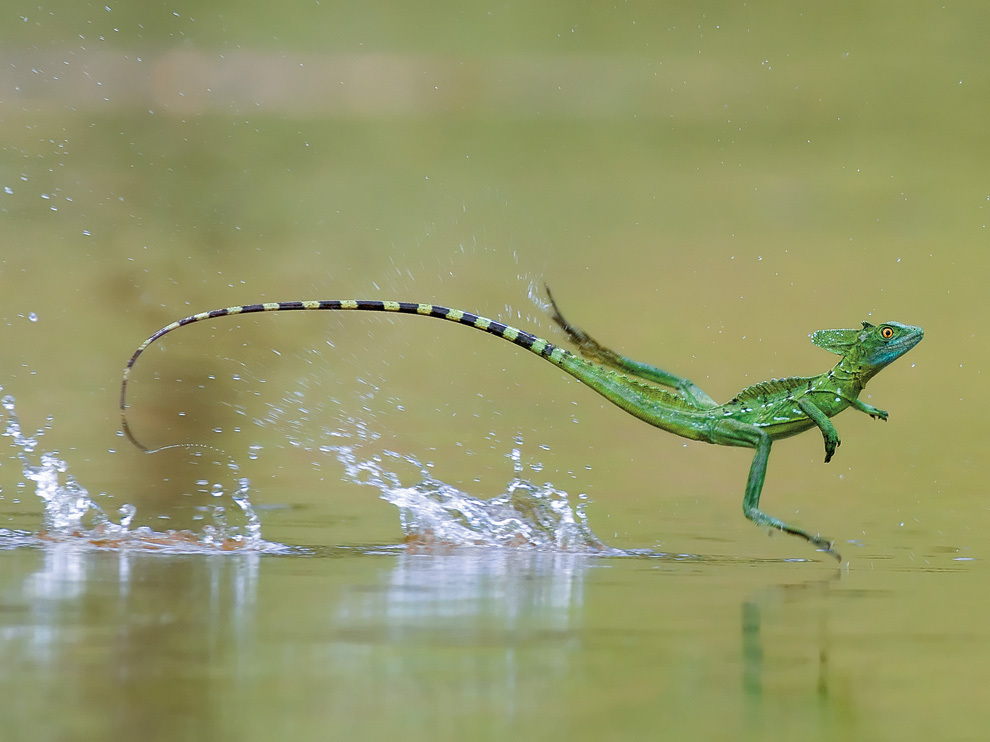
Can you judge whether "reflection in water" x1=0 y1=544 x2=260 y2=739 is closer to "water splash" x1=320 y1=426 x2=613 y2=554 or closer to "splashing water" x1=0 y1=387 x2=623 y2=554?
"splashing water" x1=0 y1=387 x2=623 y2=554

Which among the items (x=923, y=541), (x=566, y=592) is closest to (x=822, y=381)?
(x=923, y=541)

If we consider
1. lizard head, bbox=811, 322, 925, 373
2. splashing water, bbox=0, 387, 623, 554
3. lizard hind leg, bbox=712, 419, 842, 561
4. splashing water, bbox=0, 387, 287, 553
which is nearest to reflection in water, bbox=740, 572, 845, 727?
lizard hind leg, bbox=712, 419, 842, 561

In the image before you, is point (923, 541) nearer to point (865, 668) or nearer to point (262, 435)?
point (865, 668)

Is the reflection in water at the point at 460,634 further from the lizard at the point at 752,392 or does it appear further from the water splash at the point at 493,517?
the lizard at the point at 752,392

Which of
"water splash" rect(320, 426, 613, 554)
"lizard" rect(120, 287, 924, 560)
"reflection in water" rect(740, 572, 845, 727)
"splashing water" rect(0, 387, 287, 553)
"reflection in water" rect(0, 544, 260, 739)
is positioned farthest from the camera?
"water splash" rect(320, 426, 613, 554)

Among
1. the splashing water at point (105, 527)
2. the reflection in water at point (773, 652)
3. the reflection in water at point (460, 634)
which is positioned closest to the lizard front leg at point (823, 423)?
the reflection in water at point (773, 652)
